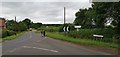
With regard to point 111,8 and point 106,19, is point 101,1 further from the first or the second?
point 106,19

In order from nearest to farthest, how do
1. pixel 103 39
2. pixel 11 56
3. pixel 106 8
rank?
pixel 11 56
pixel 103 39
pixel 106 8

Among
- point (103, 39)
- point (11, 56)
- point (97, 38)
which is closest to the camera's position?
point (11, 56)

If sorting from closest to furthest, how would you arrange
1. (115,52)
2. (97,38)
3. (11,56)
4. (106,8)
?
(11,56), (115,52), (97,38), (106,8)

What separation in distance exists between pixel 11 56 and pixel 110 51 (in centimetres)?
756

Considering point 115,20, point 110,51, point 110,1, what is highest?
point 110,1

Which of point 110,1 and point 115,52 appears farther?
point 110,1

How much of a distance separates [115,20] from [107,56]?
19.4 metres

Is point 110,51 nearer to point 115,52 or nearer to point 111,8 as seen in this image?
point 115,52

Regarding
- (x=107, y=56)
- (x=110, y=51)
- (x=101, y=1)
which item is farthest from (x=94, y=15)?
(x=107, y=56)

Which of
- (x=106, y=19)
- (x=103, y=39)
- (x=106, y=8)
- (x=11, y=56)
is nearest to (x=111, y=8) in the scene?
(x=106, y=8)

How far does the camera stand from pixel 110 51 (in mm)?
19156

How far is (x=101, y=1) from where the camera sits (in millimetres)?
31031

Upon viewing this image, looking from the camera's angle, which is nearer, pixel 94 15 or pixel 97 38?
pixel 97 38

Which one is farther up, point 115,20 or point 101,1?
point 101,1
